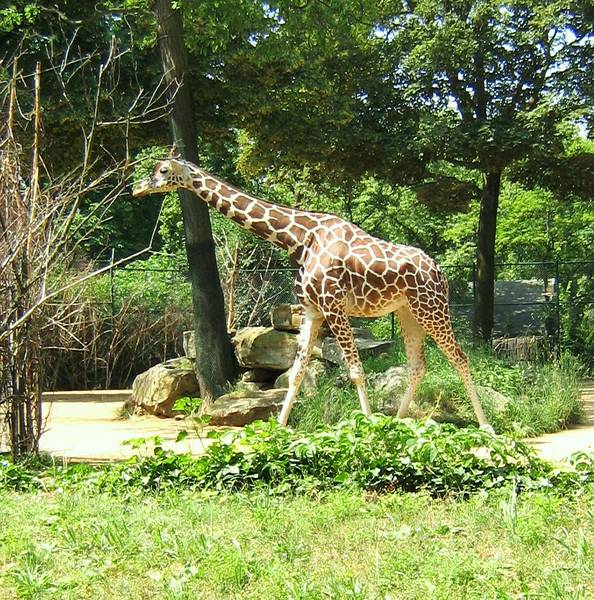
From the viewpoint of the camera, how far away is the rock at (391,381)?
1055cm

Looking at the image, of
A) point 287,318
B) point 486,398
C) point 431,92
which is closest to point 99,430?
point 287,318

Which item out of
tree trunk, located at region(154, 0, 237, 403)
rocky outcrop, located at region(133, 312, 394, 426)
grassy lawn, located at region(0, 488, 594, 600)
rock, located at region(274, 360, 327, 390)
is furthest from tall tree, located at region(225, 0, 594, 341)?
grassy lawn, located at region(0, 488, 594, 600)

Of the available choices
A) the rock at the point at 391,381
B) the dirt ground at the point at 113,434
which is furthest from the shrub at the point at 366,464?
the rock at the point at 391,381

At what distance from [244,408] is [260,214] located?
2735mm

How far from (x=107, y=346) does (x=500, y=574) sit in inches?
557

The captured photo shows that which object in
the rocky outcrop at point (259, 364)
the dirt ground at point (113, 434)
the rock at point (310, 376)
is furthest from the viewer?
the rocky outcrop at point (259, 364)

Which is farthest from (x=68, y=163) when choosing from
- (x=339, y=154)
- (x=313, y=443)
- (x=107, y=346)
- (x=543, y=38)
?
(x=313, y=443)

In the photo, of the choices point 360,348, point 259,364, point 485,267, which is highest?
point 485,267

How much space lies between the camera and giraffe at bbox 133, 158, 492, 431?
29.4ft

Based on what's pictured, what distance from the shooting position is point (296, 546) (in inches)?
184

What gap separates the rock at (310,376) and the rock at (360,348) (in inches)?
6.5

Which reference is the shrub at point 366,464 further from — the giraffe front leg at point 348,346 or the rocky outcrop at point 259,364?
the rocky outcrop at point 259,364

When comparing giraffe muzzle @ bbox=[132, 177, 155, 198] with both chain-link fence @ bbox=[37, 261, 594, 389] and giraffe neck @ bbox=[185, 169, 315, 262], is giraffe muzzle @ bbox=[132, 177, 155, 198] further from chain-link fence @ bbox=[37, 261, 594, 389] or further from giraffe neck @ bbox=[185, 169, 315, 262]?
chain-link fence @ bbox=[37, 261, 594, 389]

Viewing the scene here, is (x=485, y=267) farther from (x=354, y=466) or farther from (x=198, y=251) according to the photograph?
(x=354, y=466)
